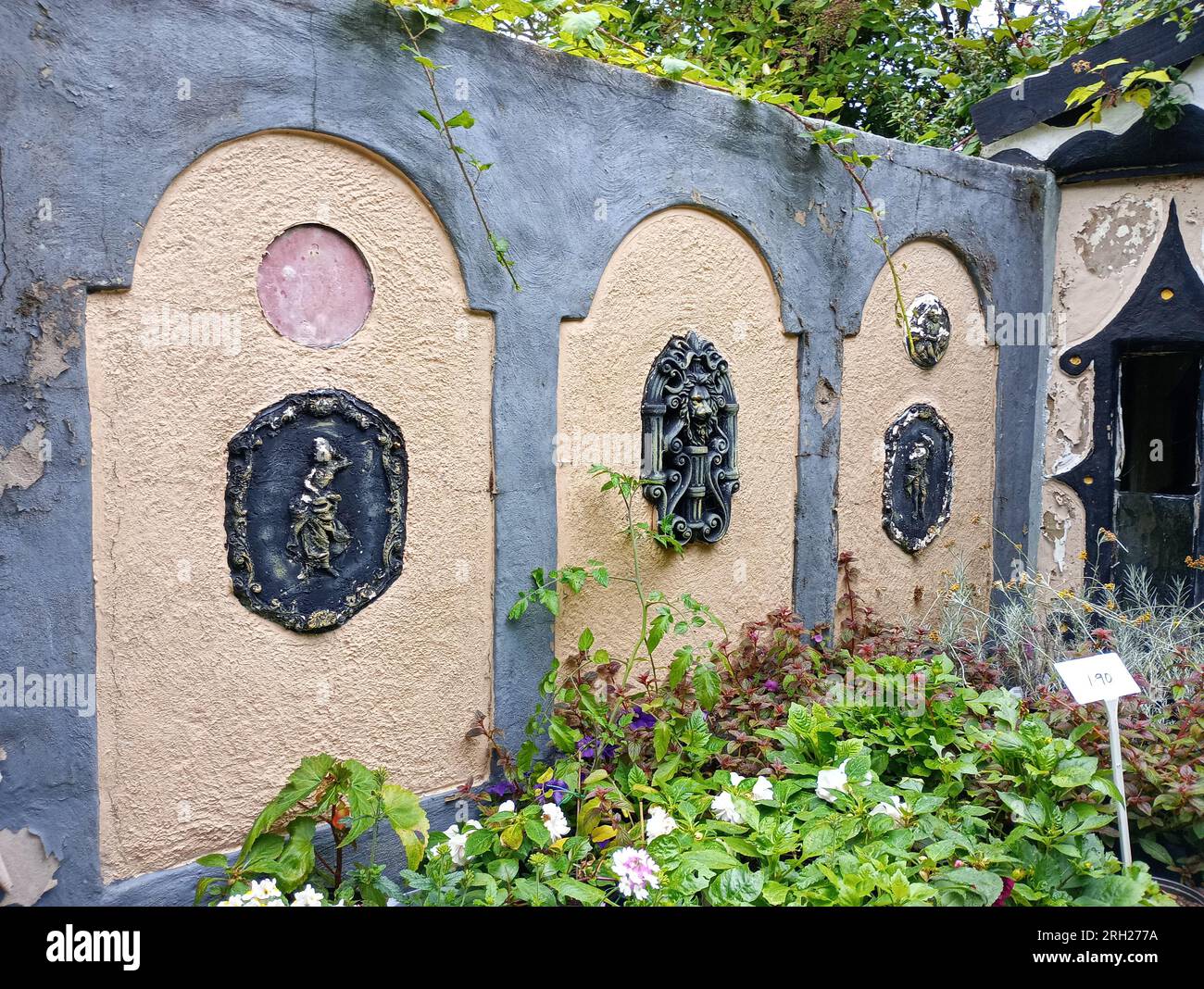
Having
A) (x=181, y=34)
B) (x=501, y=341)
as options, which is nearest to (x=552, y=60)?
(x=501, y=341)

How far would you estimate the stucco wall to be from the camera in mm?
5000

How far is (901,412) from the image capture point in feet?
15.4

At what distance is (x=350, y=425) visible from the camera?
283cm

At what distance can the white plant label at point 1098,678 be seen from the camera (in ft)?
8.86

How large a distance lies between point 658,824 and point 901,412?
2644 millimetres

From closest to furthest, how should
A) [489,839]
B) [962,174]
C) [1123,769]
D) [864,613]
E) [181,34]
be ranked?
[181,34] → [489,839] → [1123,769] → [864,613] → [962,174]

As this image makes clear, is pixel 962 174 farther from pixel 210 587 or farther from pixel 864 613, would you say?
pixel 210 587

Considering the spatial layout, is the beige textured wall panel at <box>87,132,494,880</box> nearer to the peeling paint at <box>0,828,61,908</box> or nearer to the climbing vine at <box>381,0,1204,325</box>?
the peeling paint at <box>0,828,61,908</box>

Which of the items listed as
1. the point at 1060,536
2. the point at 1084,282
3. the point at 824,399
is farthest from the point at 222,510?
the point at 1084,282

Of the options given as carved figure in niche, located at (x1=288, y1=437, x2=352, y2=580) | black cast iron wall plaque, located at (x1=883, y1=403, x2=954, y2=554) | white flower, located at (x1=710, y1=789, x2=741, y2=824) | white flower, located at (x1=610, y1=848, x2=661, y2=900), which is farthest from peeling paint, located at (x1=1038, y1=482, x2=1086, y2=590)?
carved figure in niche, located at (x1=288, y1=437, x2=352, y2=580)

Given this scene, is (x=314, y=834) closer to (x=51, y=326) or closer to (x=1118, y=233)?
(x=51, y=326)

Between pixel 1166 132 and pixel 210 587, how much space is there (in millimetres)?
4892

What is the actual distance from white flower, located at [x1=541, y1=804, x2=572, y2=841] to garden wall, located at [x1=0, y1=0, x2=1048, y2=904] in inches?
15.9

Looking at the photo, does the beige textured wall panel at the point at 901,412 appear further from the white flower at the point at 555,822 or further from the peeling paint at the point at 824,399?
the white flower at the point at 555,822
